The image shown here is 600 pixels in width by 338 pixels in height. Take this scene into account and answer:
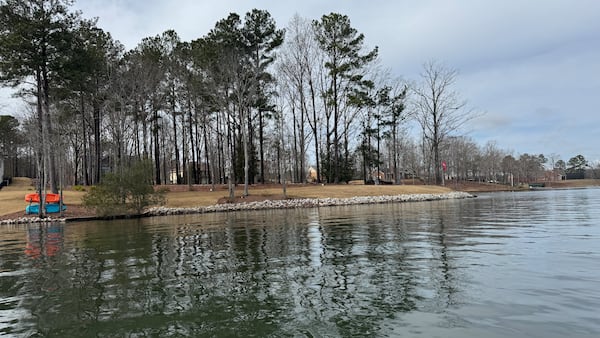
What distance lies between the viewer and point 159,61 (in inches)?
1526

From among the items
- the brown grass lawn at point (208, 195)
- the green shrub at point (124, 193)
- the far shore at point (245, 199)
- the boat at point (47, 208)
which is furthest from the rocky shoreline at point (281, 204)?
the boat at point (47, 208)

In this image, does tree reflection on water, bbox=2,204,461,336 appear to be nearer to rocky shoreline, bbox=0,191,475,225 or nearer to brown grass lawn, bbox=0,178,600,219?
rocky shoreline, bbox=0,191,475,225

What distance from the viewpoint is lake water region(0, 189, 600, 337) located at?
435cm

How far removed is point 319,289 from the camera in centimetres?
587

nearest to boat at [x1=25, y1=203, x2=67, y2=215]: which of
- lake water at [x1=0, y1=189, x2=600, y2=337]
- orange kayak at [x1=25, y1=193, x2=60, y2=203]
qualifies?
orange kayak at [x1=25, y1=193, x2=60, y2=203]

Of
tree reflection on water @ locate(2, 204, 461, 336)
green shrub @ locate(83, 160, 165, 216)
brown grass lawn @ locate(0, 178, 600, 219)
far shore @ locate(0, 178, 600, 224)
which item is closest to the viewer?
tree reflection on water @ locate(2, 204, 461, 336)

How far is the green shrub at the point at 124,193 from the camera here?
24.7 meters

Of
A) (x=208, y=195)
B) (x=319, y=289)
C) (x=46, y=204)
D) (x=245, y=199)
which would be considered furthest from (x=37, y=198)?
(x=319, y=289)

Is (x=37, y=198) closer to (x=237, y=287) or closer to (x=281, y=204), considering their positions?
(x=281, y=204)

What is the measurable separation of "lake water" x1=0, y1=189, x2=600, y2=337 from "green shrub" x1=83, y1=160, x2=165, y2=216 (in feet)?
46.7

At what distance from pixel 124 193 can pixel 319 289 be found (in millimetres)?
22614

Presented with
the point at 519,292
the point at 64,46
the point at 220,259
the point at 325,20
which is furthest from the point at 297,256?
the point at 325,20

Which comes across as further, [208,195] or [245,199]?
[208,195]

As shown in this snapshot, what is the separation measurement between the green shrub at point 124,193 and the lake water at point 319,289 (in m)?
14.2
